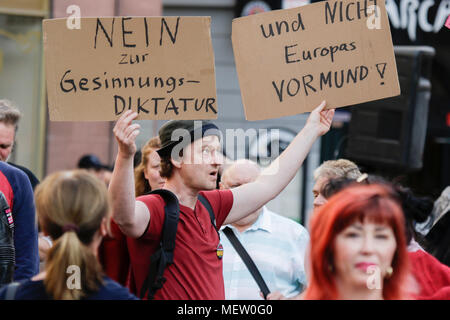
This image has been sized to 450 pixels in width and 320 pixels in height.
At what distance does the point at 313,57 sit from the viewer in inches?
161

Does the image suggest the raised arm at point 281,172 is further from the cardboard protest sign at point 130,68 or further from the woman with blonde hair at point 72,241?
the woman with blonde hair at point 72,241

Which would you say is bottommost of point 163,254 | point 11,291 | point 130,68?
point 11,291

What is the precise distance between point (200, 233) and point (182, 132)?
0.53 metres

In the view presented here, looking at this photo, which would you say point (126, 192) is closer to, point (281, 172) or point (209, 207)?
point (209, 207)

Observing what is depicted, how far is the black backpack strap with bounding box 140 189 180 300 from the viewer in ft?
11.4

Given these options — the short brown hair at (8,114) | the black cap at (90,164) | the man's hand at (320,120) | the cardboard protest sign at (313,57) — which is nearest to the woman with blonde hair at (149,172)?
the short brown hair at (8,114)

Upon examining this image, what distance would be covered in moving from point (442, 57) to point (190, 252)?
32.7ft

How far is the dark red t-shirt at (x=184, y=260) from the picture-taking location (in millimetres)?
3539

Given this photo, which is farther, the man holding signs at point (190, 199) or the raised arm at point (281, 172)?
the raised arm at point (281, 172)

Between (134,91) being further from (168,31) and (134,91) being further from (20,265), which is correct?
(20,265)

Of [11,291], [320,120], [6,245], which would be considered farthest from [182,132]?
[11,291]

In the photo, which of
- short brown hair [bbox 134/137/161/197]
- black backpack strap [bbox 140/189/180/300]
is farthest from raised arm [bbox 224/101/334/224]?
short brown hair [bbox 134/137/161/197]

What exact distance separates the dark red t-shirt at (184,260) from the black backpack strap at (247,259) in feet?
3.05

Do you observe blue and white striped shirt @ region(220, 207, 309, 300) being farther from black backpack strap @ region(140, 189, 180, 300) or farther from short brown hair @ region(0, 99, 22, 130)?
short brown hair @ region(0, 99, 22, 130)
